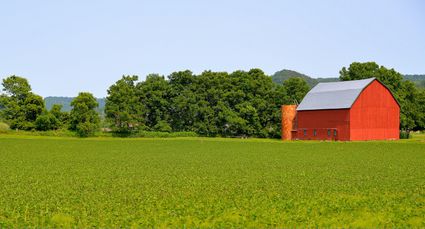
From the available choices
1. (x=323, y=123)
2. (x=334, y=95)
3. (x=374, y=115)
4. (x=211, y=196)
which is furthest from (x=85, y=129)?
(x=211, y=196)

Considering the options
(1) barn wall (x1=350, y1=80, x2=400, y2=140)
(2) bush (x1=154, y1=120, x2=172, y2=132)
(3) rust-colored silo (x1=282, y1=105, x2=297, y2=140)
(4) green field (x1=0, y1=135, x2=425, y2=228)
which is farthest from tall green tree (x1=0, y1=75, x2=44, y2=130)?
(4) green field (x1=0, y1=135, x2=425, y2=228)

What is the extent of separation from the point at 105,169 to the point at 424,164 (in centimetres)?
2024

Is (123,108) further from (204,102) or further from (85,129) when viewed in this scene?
(204,102)

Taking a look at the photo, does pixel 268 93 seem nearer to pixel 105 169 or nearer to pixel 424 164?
pixel 424 164

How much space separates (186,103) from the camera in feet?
291

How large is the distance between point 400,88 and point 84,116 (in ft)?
182

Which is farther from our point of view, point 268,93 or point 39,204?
point 268,93

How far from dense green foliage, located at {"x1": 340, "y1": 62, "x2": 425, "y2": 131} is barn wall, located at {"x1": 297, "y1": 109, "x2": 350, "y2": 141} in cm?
1916

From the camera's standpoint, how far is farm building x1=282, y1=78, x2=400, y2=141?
6944cm

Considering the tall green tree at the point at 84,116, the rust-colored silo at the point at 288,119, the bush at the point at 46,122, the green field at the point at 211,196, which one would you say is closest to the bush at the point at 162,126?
the tall green tree at the point at 84,116

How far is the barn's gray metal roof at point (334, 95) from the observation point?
231ft

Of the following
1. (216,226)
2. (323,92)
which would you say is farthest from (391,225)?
(323,92)

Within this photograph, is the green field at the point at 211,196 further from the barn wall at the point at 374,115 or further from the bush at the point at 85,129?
the bush at the point at 85,129

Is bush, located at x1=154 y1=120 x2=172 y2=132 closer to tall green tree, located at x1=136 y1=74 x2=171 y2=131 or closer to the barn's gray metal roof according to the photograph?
tall green tree, located at x1=136 y1=74 x2=171 y2=131
